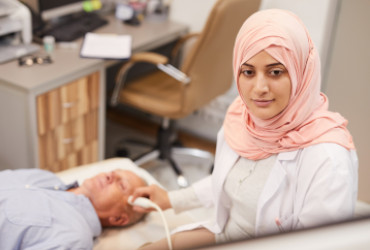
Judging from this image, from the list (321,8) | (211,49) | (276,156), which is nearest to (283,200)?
(276,156)

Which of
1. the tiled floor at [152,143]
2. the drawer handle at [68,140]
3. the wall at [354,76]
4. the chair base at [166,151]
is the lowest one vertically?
the tiled floor at [152,143]

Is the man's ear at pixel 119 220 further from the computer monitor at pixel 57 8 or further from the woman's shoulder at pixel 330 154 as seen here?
the computer monitor at pixel 57 8

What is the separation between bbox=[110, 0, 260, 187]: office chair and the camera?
224 cm

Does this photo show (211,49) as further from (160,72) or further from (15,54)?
(15,54)

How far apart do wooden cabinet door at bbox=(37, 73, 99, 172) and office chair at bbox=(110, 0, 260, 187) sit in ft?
0.62

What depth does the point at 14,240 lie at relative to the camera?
1.32 meters

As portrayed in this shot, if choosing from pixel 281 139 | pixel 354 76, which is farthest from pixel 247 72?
pixel 354 76

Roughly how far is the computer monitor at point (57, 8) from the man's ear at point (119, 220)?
1.28 metres

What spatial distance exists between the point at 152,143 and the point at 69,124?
0.85 meters

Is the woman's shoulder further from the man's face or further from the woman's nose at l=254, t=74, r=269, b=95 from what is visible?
the man's face

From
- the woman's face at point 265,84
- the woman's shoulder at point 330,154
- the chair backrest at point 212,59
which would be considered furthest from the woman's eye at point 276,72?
the chair backrest at point 212,59

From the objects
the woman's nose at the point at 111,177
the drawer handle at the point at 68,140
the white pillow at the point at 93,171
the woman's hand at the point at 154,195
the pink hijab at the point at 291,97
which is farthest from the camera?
the drawer handle at the point at 68,140

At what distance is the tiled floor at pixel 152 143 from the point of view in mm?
2695

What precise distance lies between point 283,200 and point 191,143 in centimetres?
194
